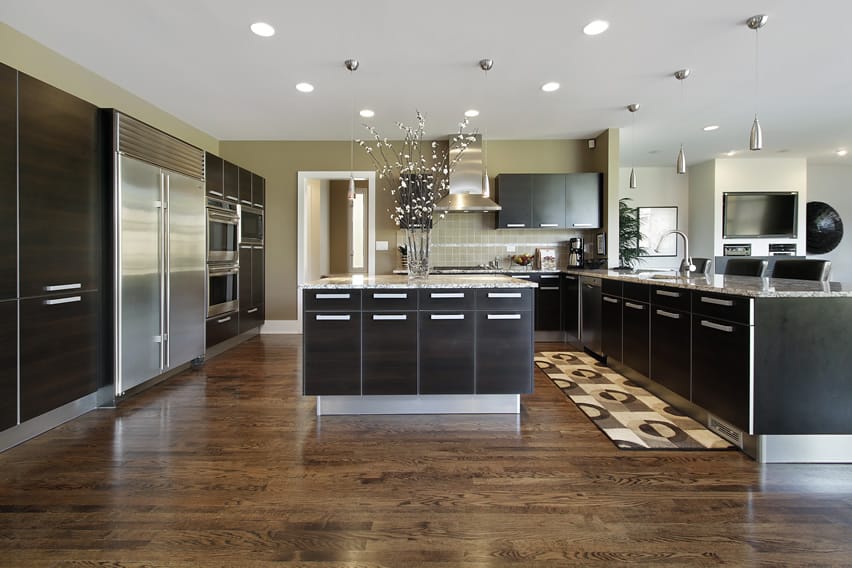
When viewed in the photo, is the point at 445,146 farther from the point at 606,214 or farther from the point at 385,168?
the point at 606,214

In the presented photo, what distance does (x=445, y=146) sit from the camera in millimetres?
5859

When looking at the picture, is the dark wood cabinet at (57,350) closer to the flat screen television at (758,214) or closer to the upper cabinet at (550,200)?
Result: the upper cabinet at (550,200)

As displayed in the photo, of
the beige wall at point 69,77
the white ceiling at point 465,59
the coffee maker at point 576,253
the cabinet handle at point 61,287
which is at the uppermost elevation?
the white ceiling at point 465,59

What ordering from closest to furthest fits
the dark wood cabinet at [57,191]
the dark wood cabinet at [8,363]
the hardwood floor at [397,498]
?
the hardwood floor at [397,498]
the dark wood cabinet at [8,363]
the dark wood cabinet at [57,191]

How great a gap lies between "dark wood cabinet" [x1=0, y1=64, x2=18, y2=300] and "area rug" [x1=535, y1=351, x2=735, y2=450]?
3.29m

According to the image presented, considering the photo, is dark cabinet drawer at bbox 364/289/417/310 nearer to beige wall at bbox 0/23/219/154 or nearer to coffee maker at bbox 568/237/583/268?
beige wall at bbox 0/23/219/154

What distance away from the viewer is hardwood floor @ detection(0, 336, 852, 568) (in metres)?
1.54

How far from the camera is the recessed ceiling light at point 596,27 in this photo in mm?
2936

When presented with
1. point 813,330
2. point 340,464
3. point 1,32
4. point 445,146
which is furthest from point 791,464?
point 1,32

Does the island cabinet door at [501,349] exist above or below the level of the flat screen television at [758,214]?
below

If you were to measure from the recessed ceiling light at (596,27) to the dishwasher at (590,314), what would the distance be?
2.18m

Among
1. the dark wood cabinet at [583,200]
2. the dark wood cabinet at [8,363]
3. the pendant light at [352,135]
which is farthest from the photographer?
the dark wood cabinet at [583,200]

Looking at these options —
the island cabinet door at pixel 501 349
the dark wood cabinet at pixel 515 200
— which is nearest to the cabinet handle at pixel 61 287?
the island cabinet door at pixel 501 349

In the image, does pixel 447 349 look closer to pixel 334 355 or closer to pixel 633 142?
pixel 334 355
